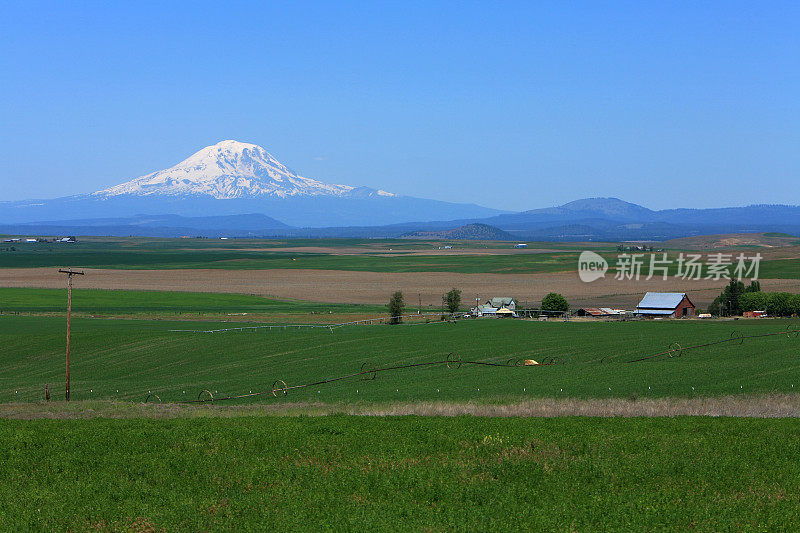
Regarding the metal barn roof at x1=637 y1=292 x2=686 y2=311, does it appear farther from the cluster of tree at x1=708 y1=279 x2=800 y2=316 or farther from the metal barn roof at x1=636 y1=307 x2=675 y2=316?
the cluster of tree at x1=708 y1=279 x2=800 y2=316

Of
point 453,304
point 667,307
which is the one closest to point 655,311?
point 667,307

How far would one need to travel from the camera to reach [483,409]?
27891mm

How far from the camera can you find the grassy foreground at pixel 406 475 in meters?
14.5

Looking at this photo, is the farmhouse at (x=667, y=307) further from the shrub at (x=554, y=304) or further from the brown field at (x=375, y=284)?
the shrub at (x=554, y=304)

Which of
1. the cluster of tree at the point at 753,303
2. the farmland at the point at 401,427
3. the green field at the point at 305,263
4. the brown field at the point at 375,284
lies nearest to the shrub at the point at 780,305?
the cluster of tree at the point at 753,303

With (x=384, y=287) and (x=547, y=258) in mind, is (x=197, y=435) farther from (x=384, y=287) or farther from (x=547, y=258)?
(x=547, y=258)

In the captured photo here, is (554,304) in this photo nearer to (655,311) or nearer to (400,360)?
(655,311)

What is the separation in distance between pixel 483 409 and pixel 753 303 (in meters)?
58.0

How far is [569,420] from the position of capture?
918 inches

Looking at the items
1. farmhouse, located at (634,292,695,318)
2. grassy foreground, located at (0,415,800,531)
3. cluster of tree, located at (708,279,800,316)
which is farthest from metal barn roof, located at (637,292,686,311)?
grassy foreground, located at (0,415,800,531)

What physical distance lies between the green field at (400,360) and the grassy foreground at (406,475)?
11260mm

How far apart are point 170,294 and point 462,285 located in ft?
147

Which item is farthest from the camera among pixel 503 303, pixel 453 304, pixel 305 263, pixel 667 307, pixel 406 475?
pixel 305 263

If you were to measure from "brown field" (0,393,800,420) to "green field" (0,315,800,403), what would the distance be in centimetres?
229
